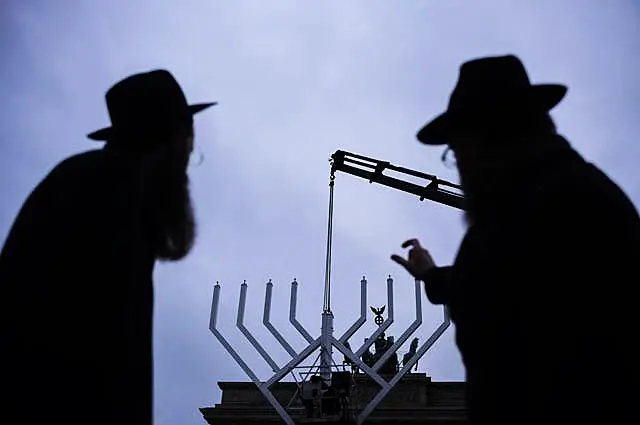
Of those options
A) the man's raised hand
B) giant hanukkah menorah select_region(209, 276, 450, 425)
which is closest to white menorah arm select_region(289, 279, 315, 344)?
giant hanukkah menorah select_region(209, 276, 450, 425)

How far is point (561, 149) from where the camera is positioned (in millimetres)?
1322

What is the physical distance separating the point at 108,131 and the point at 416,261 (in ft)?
3.11

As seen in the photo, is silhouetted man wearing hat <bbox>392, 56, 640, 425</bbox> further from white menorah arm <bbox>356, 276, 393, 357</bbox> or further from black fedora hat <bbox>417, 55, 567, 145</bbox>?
white menorah arm <bbox>356, 276, 393, 357</bbox>

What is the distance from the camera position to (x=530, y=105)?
1434 mm

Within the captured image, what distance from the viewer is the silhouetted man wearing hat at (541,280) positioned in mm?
1039

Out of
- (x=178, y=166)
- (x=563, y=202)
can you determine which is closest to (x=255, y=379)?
(x=178, y=166)

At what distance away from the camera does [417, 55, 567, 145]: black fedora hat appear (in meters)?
1.44

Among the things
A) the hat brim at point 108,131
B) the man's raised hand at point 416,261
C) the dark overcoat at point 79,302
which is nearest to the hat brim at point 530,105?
the man's raised hand at point 416,261

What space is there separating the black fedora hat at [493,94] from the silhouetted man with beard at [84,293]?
750 millimetres

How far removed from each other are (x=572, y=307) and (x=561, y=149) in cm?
39

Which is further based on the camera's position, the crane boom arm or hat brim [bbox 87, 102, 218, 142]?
the crane boom arm

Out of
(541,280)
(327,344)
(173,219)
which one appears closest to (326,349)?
(327,344)

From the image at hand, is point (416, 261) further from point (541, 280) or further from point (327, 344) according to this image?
point (327, 344)

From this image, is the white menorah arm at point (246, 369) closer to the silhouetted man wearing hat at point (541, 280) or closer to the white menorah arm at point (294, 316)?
the white menorah arm at point (294, 316)
